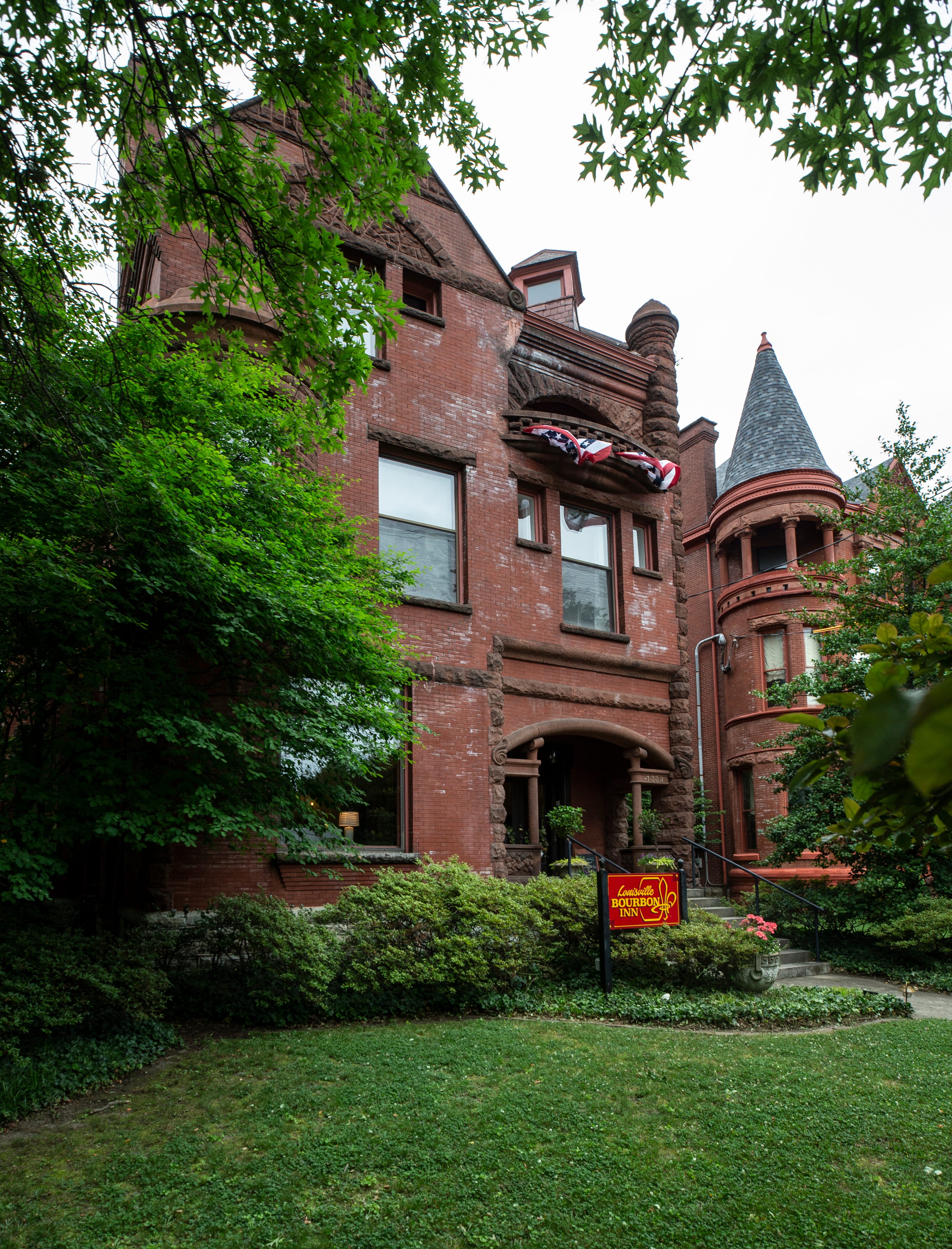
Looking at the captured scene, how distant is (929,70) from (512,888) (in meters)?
8.83

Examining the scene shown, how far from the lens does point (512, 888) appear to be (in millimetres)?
10867

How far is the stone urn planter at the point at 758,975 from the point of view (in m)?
10.6

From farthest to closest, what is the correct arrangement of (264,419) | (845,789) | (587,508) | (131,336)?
(587,508), (845,789), (264,419), (131,336)

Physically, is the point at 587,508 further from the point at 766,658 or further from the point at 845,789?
the point at 766,658

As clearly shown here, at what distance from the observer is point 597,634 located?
15141mm

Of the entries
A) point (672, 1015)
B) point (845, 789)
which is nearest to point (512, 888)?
point (672, 1015)

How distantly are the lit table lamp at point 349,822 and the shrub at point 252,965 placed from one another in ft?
8.90

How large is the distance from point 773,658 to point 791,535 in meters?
3.24

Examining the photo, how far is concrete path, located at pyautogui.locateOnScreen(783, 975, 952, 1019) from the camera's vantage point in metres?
10.3

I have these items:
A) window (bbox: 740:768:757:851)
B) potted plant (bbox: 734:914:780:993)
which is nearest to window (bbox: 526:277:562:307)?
window (bbox: 740:768:757:851)

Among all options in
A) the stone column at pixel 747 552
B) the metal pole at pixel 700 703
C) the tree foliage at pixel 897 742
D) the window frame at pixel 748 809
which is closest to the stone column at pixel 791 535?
the stone column at pixel 747 552

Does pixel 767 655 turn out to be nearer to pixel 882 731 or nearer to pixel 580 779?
pixel 580 779

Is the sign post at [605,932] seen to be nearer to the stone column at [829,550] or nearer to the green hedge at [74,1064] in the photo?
the green hedge at [74,1064]

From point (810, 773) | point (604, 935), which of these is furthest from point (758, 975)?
point (810, 773)
